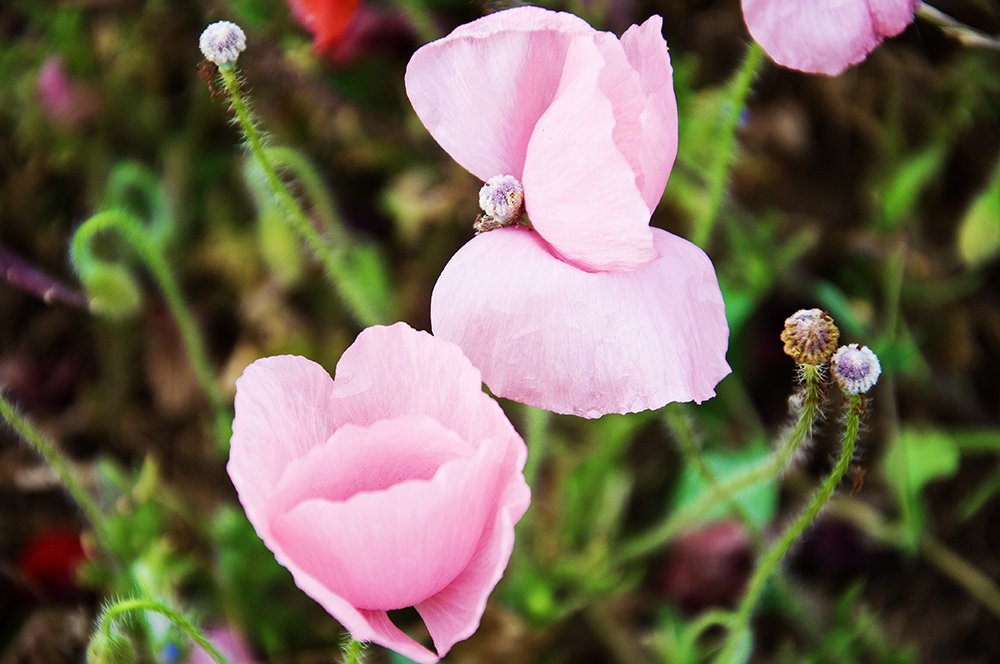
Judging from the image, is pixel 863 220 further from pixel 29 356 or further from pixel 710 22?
pixel 29 356

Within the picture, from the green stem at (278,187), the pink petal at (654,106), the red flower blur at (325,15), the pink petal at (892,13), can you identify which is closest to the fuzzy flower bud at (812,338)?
the pink petal at (654,106)

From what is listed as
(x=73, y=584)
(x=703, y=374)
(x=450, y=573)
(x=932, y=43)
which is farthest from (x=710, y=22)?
(x=73, y=584)

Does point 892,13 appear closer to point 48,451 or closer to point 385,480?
point 385,480

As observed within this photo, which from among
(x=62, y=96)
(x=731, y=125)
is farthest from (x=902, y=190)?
(x=62, y=96)

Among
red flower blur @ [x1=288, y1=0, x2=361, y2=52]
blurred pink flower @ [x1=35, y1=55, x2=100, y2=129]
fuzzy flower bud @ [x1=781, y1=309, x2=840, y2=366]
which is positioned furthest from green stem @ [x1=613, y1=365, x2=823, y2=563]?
blurred pink flower @ [x1=35, y1=55, x2=100, y2=129]

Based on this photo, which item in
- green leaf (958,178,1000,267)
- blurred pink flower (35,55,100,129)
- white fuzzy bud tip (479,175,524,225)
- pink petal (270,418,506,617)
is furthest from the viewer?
blurred pink flower (35,55,100,129)

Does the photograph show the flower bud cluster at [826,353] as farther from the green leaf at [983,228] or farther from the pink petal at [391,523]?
the green leaf at [983,228]

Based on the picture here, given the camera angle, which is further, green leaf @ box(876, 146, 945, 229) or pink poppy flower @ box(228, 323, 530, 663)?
green leaf @ box(876, 146, 945, 229)

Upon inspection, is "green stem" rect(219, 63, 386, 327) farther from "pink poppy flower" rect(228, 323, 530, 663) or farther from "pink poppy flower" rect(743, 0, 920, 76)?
"pink poppy flower" rect(743, 0, 920, 76)
